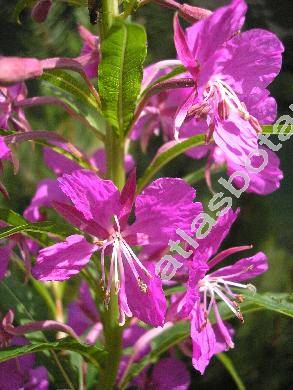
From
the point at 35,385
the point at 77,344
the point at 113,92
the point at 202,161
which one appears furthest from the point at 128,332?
the point at 202,161

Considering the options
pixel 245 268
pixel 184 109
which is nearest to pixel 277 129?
pixel 184 109

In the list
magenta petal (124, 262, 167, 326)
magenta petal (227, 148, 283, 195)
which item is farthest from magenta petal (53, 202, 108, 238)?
magenta petal (227, 148, 283, 195)

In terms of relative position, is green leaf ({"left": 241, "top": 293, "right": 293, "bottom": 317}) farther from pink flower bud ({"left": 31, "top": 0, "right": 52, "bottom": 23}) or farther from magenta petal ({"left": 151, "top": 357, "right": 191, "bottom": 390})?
pink flower bud ({"left": 31, "top": 0, "right": 52, "bottom": 23})

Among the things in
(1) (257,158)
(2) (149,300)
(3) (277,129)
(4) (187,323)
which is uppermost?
(3) (277,129)

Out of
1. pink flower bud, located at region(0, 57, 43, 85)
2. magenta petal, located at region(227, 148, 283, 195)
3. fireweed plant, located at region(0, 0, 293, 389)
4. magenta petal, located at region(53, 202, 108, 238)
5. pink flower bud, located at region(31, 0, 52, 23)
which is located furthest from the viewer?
magenta petal, located at region(227, 148, 283, 195)

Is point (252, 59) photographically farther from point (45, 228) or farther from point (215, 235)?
point (45, 228)
